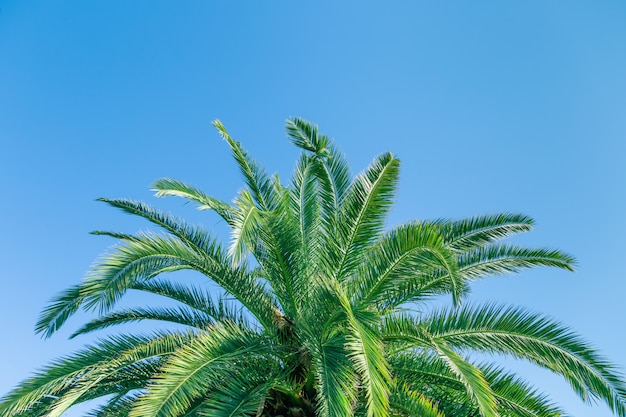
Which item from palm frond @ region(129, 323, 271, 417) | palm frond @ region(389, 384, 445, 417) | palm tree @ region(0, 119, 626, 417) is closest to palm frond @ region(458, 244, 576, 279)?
palm tree @ region(0, 119, 626, 417)

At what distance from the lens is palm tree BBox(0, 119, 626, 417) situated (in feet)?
27.7

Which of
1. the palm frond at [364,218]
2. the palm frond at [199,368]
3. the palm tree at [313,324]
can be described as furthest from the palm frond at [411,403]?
the palm frond at [199,368]

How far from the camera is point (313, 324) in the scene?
897cm

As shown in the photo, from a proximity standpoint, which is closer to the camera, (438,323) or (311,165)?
(438,323)

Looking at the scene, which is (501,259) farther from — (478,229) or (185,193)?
(185,193)

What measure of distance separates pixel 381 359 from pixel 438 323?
7.36 feet

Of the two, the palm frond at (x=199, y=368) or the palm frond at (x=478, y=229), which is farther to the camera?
the palm frond at (x=478, y=229)

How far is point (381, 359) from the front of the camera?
7.76m

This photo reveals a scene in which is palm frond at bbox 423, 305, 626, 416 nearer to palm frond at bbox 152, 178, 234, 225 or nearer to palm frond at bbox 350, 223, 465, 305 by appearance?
palm frond at bbox 350, 223, 465, 305

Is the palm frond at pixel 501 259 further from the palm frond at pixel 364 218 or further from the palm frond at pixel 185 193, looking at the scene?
the palm frond at pixel 185 193

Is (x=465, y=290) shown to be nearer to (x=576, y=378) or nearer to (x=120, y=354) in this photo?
(x=576, y=378)

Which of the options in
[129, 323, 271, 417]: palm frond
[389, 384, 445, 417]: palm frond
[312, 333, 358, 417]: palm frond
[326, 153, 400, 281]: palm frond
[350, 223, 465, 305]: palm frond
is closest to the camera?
[312, 333, 358, 417]: palm frond

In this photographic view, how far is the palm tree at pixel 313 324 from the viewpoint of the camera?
845 centimetres

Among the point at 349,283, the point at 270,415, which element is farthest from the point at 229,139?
the point at 270,415
